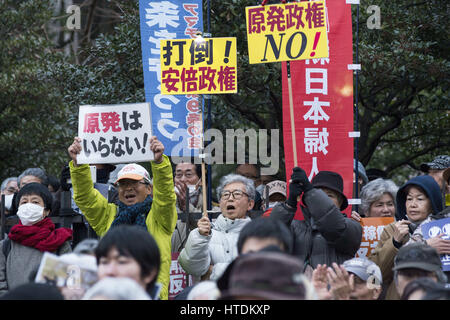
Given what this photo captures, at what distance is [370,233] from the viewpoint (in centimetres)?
588

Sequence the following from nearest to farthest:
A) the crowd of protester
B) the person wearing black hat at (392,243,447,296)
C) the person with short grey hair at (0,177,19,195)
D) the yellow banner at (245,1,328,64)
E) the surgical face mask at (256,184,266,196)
→ 1. the crowd of protester
2. the person wearing black hat at (392,243,447,296)
3. the yellow banner at (245,1,328,64)
4. the surgical face mask at (256,184,266,196)
5. the person with short grey hair at (0,177,19,195)

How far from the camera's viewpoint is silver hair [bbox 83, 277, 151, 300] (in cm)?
285

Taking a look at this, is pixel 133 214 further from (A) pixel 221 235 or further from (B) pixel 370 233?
(B) pixel 370 233

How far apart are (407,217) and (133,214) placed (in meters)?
2.11

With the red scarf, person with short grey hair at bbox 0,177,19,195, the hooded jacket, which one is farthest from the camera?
person with short grey hair at bbox 0,177,19,195

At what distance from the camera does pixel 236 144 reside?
9414 mm

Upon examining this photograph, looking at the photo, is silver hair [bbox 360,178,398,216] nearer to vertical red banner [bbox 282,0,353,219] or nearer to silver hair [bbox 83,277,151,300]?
vertical red banner [bbox 282,0,353,219]

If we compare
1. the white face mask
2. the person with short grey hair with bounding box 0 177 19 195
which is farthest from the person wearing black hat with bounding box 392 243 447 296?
the person with short grey hair with bounding box 0 177 19 195

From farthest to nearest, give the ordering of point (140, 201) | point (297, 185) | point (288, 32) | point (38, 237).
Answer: point (288, 32) → point (140, 201) → point (38, 237) → point (297, 185)

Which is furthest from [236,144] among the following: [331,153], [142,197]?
[142,197]

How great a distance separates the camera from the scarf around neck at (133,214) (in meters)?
5.17

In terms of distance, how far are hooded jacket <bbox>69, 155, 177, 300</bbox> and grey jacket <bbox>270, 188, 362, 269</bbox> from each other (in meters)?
0.79

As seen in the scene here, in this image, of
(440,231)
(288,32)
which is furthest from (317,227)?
(288,32)

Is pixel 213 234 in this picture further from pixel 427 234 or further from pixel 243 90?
pixel 243 90
